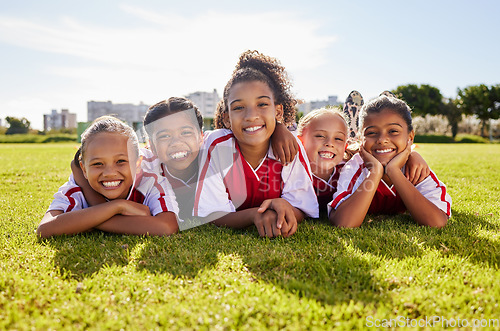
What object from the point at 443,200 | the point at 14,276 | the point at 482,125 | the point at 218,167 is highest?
the point at 482,125

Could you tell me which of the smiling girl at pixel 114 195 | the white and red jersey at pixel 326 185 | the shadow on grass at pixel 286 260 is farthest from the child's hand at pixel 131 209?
the white and red jersey at pixel 326 185

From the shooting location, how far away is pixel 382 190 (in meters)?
3.70

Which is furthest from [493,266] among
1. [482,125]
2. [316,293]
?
[482,125]

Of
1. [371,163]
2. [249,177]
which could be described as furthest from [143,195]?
[371,163]

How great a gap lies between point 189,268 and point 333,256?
0.99m

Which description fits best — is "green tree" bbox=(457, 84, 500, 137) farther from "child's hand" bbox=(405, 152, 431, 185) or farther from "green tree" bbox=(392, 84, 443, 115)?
"child's hand" bbox=(405, 152, 431, 185)

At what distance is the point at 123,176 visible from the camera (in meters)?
3.22

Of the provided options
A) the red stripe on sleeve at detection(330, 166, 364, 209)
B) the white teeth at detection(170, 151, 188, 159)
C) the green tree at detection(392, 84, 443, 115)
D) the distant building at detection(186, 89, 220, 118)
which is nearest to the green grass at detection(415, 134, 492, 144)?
the green tree at detection(392, 84, 443, 115)

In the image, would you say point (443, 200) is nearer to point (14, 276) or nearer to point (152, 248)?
point (152, 248)

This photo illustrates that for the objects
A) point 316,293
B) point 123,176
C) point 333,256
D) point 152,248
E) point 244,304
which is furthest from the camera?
point 123,176

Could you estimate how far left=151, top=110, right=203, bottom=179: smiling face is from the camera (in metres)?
3.60

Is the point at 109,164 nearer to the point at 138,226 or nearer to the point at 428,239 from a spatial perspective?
the point at 138,226

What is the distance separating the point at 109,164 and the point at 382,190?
2.70 meters

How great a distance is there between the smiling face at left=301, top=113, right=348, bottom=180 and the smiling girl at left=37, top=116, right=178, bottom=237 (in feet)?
5.32
